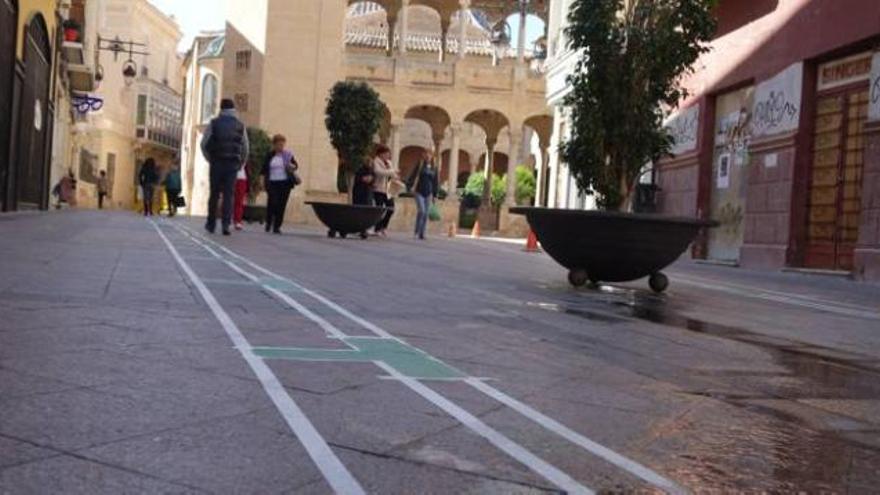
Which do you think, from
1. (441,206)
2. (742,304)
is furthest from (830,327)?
(441,206)

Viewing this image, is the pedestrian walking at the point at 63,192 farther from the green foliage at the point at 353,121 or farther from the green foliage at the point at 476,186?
the green foliage at the point at 476,186

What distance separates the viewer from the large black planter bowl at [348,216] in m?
16.3

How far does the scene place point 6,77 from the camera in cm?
1570

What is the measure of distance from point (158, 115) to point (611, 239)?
68478 mm

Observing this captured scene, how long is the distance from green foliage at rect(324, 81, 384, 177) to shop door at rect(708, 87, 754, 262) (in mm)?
7442

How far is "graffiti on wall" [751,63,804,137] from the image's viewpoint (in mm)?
15922

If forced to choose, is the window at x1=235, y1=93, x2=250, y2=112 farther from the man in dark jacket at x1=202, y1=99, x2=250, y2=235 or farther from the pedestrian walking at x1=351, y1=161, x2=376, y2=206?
the man in dark jacket at x1=202, y1=99, x2=250, y2=235

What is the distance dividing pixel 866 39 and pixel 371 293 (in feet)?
32.5

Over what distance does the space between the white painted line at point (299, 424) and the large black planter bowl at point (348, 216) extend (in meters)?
11.4

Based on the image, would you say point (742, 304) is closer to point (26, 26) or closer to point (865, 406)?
point (865, 406)

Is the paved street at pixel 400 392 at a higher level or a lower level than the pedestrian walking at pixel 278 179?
lower

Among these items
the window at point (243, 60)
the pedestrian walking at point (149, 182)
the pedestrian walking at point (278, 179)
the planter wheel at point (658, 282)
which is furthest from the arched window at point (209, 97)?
the planter wheel at point (658, 282)

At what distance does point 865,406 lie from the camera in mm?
3965

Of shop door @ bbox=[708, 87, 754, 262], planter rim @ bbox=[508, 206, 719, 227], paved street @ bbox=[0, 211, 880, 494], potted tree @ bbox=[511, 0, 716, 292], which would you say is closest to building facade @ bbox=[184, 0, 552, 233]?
shop door @ bbox=[708, 87, 754, 262]
